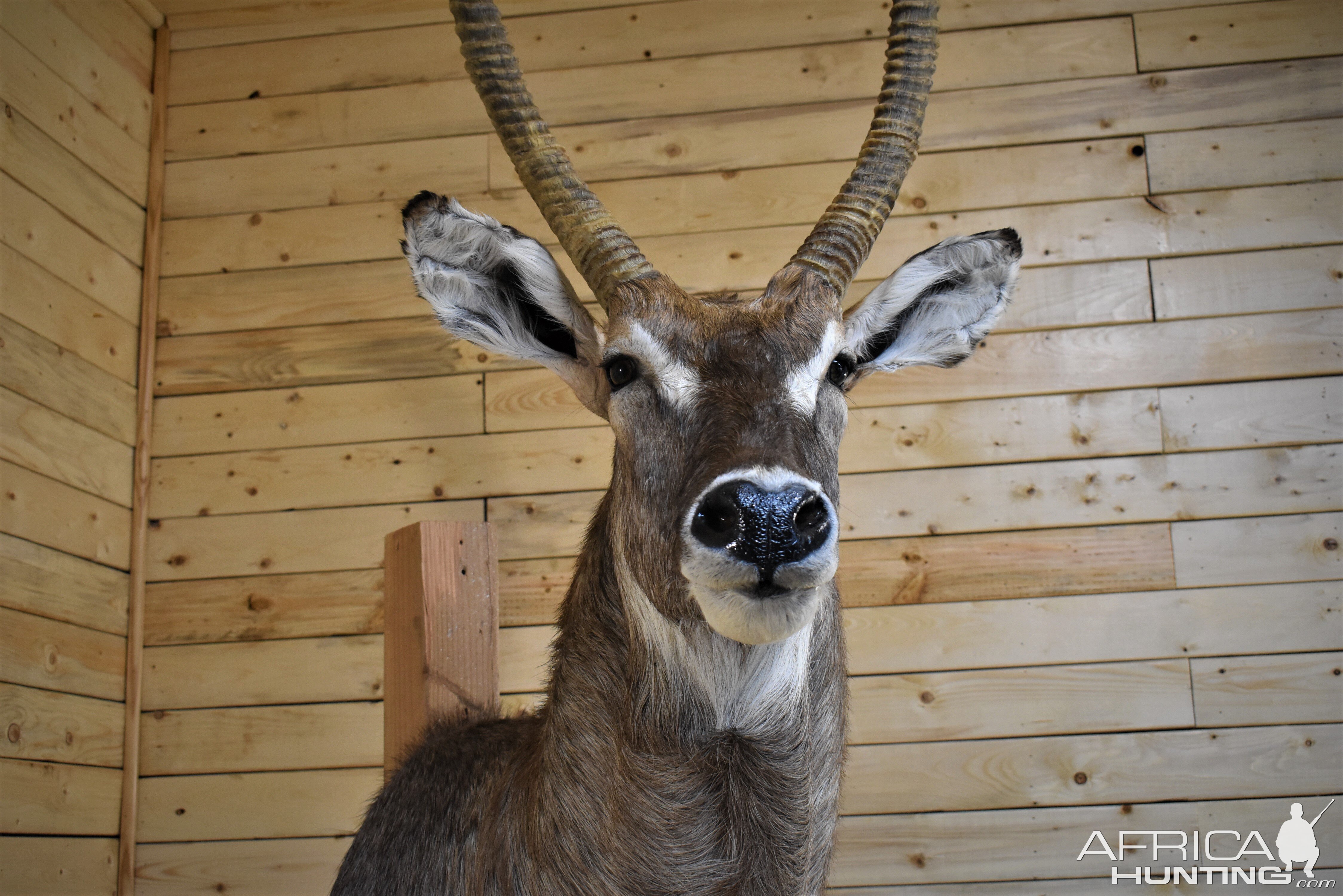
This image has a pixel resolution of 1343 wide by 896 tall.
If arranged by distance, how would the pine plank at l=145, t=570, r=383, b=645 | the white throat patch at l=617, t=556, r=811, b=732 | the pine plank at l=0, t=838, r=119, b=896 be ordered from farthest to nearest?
the pine plank at l=145, t=570, r=383, b=645, the pine plank at l=0, t=838, r=119, b=896, the white throat patch at l=617, t=556, r=811, b=732

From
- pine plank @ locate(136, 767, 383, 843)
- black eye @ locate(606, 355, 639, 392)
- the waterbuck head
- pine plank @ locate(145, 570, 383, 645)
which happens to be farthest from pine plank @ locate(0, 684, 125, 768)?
black eye @ locate(606, 355, 639, 392)

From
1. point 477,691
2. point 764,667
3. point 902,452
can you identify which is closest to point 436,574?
point 477,691

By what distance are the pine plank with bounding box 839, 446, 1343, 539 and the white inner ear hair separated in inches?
81.9

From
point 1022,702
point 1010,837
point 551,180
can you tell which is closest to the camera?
point 551,180

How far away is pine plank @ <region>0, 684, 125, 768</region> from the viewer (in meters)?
3.66

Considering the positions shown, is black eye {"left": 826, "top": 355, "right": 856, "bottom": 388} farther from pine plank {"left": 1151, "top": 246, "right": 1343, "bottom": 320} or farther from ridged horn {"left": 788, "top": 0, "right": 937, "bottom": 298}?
pine plank {"left": 1151, "top": 246, "right": 1343, "bottom": 320}

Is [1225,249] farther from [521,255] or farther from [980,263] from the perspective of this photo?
[521,255]

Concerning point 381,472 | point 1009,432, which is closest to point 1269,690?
point 1009,432

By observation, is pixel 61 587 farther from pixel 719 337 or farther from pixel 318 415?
pixel 719 337

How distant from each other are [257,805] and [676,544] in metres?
3.01

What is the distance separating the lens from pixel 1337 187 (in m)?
4.38

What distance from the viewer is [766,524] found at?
5.90 ft

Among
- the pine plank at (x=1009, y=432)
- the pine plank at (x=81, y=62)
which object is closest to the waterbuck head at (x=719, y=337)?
the pine plank at (x=1009, y=432)

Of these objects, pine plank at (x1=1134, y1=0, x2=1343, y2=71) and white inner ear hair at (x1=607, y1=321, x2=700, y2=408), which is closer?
white inner ear hair at (x1=607, y1=321, x2=700, y2=408)
